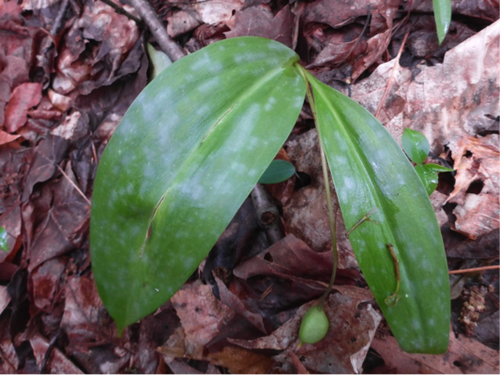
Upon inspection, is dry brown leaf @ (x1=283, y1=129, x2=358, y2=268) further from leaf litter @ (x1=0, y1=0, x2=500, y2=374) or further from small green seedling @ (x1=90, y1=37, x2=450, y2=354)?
small green seedling @ (x1=90, y1=37, x2=450, y2=354)

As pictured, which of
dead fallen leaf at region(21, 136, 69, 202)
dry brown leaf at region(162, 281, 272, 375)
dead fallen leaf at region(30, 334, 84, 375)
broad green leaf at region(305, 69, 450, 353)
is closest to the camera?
broad green leaf at region(305, 69, 450, 353)

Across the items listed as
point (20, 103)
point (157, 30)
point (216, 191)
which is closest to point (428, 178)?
point (216, 191)

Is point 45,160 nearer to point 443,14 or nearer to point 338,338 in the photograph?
point 338,338

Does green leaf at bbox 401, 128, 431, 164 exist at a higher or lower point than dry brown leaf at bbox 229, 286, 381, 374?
higher

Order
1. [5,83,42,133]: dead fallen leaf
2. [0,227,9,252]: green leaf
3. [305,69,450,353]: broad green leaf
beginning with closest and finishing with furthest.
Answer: [305,69,450,353]: broad green leaf, [0,227,9,252]: green leaf, [5,83,42,133]: dead fallen leaf

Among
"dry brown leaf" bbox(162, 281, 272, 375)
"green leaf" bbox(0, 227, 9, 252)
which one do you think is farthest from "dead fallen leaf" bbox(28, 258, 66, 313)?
"dry brown leaf" bbox(162, 281, 272, 375)

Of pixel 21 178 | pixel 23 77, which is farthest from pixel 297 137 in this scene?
pixel 23 77

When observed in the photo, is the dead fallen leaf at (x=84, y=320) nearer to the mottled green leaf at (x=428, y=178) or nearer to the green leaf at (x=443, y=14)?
the mottled green leaf at (x=428, y=178)

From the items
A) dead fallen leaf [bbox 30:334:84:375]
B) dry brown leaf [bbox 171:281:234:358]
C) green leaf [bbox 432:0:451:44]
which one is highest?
green leaf [bbox 432:0:451:44]
